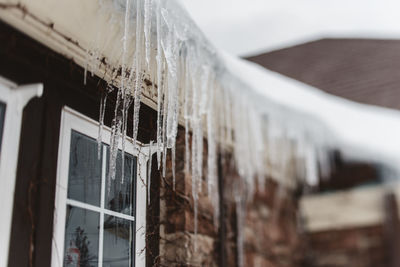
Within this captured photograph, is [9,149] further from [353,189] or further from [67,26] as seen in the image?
[353,189]

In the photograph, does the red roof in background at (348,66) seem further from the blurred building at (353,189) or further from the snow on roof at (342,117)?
the snow on roof at (342,117)

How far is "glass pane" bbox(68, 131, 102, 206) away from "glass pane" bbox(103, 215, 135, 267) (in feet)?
0.30

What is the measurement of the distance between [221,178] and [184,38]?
1065 mm

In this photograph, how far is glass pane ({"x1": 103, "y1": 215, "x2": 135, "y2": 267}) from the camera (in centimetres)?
166

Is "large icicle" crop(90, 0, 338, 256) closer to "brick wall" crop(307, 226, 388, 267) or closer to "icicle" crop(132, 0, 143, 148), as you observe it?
"icicle" crop(132, 0, 143, 148)

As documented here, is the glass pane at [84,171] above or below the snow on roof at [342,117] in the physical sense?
below

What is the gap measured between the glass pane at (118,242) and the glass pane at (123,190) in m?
0.04

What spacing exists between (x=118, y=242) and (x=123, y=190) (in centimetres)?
18

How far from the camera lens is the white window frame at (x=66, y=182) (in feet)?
5.18

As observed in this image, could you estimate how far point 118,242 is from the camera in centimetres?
170

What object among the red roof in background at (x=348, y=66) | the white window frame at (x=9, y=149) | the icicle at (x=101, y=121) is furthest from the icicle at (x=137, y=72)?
the red roof in background at (x=348, y=66)

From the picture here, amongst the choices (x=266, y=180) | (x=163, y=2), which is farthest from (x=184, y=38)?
(x=266, y=180)

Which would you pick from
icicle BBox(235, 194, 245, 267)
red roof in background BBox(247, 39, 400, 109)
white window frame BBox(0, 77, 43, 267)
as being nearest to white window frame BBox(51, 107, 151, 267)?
white window frame BBox(0, 77, 43, 267)

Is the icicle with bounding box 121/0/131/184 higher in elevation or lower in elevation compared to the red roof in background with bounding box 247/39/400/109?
lower
